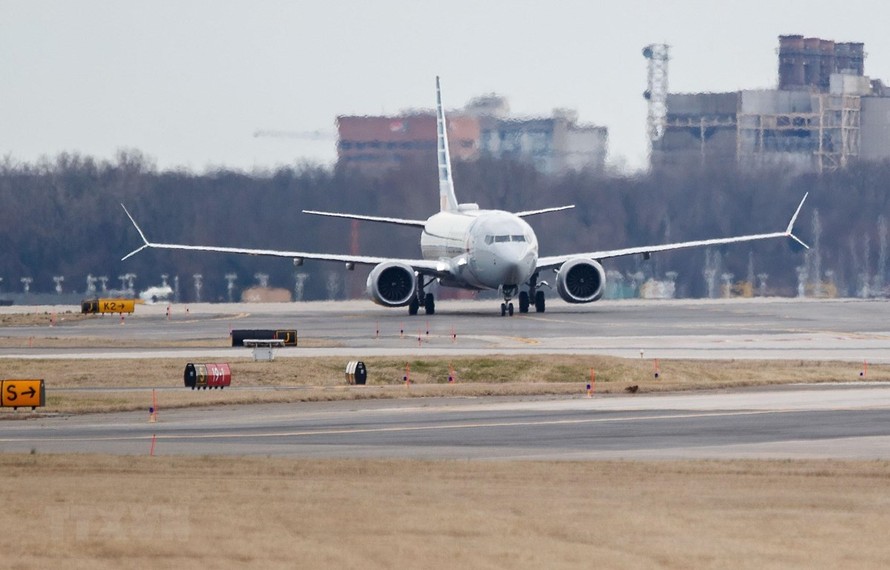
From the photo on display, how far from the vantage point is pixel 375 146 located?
395 ft

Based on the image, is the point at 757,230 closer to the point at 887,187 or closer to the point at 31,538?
the point at 887,187

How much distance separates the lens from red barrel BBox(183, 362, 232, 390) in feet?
136

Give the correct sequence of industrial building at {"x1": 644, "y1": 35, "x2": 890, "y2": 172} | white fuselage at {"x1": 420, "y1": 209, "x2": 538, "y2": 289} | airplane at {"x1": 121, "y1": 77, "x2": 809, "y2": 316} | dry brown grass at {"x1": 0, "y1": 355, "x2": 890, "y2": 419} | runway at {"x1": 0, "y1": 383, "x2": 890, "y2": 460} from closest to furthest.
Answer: runway at {"x1": 0, "y1": 383, "x2": 890, "y2": 460}
dry brown grass at {"x1": 0, "y1": 355, "x2": 890, "y2": 419}
white fuselage at {"x1": 420, "y1": 209, "x2": 538, "y2": 289}
airplane at {"x1": 121, "y1": 77, "x2": 809, "y2": 316}
industrial building at {"x1": 644, "y1": 35, "x2": 890, "y2": 172}

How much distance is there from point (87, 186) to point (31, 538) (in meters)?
91.2

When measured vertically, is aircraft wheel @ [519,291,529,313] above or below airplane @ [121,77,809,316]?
below

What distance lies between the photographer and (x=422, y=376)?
46.1m

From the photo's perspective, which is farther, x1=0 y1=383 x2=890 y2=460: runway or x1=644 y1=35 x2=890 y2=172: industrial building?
x1=644 y1=35 x2=890 y2=172: industrial building

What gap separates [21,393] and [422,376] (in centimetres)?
1276

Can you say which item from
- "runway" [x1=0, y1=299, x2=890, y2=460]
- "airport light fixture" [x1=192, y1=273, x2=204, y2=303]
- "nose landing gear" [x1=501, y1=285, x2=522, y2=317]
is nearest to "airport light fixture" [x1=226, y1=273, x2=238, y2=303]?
"airport light fixture" [x1=192, y1=273, x2=204, y2=303]

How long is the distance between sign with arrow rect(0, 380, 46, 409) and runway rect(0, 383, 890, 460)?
1.68m

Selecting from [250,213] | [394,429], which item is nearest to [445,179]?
[250,213]

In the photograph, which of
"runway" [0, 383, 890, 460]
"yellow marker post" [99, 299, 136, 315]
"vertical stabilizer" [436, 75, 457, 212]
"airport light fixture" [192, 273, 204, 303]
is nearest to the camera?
"runway" [0, 383, 890, 460]

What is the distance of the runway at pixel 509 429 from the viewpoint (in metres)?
28.0

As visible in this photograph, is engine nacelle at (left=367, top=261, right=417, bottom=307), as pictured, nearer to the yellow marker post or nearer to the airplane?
the airplane
